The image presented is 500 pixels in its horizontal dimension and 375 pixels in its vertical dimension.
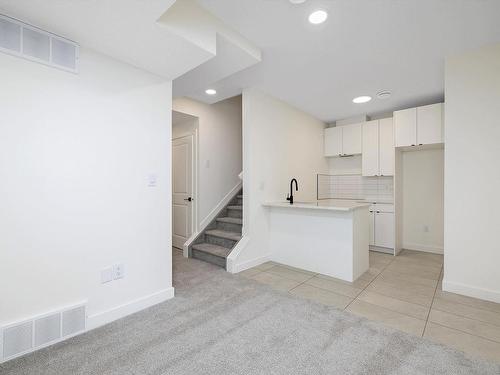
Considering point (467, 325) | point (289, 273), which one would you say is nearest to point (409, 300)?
point (467, 325)

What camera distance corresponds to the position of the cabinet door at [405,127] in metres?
3.78

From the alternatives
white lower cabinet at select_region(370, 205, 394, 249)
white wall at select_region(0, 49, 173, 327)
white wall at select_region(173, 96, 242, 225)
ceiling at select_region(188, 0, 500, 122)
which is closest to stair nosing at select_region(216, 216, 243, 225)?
white wall at select_region(173, 96, 242, 225)

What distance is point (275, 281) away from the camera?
9.70 ft

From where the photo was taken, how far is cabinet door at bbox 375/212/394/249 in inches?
164

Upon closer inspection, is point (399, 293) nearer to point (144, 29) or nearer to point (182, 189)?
point (144, 29)

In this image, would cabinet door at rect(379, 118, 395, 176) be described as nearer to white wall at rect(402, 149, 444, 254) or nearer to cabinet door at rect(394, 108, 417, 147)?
cabinet door at rect(394, 108, 417, 147)

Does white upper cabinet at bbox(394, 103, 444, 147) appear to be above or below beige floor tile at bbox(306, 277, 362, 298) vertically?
above

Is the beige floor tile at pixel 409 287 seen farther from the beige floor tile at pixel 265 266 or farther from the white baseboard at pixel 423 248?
the white baseboard at pixel 423 248

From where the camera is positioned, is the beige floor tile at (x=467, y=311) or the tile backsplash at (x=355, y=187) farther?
the tile backsplash at (x=355, y=187)

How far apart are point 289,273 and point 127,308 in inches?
77.4

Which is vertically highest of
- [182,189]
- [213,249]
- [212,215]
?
[182,189]

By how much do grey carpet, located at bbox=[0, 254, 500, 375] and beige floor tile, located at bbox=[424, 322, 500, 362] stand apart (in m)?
0.12

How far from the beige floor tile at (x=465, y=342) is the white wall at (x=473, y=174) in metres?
0.93

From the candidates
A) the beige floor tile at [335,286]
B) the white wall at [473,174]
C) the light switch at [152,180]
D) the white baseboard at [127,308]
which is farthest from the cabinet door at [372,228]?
the light switch at [152,180]
